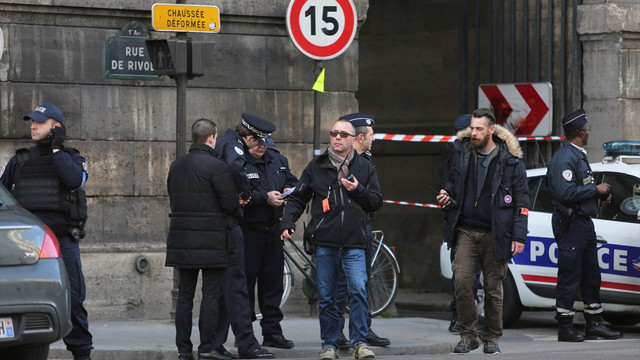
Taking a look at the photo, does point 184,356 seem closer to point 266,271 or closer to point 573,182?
point 266,271

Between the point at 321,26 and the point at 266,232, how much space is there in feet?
8.15

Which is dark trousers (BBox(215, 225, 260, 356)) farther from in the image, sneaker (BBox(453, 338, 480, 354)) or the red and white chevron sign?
the red and white chevron sign

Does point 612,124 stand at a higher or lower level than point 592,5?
Result: lower

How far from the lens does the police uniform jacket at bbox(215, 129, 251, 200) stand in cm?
960

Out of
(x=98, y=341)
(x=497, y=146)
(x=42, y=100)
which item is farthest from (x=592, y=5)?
(x=98, y=341)

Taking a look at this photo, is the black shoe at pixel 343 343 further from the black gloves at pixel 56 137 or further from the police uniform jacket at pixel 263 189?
the black gloves at pixel 56 137

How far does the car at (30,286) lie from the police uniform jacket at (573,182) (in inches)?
197

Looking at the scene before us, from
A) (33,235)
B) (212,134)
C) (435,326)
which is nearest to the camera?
(33,235)

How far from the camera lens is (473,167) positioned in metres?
10.2

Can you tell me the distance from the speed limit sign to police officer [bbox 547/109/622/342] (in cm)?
216

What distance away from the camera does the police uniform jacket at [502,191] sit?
390 inches

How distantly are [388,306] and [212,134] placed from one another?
3876 mm

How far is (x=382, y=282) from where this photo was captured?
12.8 m

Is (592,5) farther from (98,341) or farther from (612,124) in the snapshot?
(98,341)
